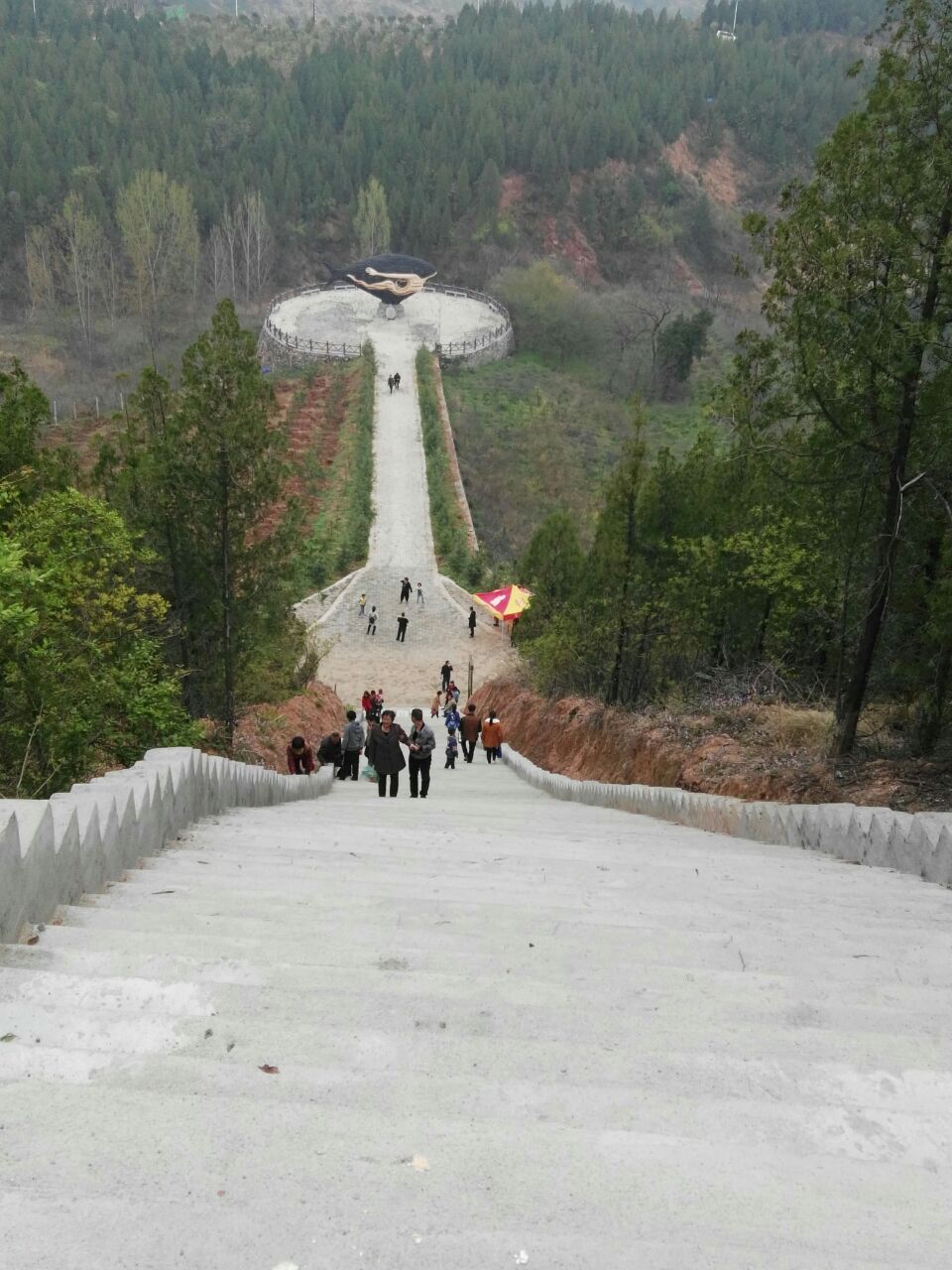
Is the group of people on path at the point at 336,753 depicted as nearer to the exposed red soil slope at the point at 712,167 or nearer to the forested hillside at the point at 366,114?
the forested hillside at the point at 366,114

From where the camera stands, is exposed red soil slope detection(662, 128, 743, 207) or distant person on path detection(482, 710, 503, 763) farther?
exposed red soil slope detection(662, 128, 743, 207)

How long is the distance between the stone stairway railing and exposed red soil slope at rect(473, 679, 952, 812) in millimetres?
6048

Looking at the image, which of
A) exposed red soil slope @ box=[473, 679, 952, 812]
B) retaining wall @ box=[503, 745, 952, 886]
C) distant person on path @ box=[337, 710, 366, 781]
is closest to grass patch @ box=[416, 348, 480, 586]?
exposed red soil slope @ box=[473, 679, 952, 812]

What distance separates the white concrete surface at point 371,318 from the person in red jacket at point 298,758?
56463mm

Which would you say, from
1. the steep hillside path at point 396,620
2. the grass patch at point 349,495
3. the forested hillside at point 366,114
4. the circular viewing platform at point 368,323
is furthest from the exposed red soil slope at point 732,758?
the forested hillside at point 366,114

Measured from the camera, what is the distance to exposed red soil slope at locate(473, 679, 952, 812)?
882 centimetres

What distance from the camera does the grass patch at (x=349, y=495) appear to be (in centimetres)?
3928

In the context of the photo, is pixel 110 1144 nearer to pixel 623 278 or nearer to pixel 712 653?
pixel 712 653

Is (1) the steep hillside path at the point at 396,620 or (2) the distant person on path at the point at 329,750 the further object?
(1) the steep hillside path at the point at 396,620

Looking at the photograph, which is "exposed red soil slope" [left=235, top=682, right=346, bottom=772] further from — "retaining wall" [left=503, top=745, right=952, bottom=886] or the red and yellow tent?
the red and yellow tent

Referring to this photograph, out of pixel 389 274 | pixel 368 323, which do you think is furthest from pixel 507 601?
pixel 368 323

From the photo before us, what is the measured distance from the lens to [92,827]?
151 inches

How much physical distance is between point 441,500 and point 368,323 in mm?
30143

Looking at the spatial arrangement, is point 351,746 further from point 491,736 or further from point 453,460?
point 453,460
